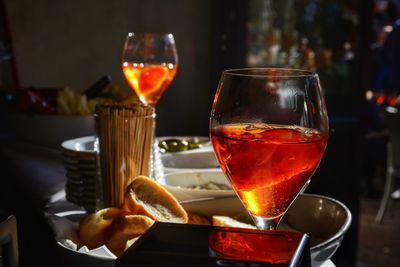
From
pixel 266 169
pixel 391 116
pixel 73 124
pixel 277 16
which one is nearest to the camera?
pixel 266 169

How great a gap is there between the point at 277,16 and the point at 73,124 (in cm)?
278

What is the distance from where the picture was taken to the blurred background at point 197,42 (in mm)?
3449

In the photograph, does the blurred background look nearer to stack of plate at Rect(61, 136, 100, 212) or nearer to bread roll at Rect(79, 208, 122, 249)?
stack of plate at Rect(61, 136, 100, 212)

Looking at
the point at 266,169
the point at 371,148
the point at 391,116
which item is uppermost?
the point at 266,169

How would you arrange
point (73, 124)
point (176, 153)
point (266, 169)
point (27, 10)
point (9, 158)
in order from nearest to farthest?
point (266, 169)
point (176, 153)
point (9, 158)
point (73, 124)
point (27, 10)

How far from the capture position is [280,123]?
545mm

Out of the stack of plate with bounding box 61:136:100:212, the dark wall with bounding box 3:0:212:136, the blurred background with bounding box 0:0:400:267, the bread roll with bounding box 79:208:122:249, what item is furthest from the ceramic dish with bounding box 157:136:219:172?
the dark wall with bounding box 3:0:212:136

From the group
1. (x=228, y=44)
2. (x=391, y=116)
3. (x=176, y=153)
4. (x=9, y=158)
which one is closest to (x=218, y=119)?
(x=176, y=153)

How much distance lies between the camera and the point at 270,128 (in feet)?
1.79

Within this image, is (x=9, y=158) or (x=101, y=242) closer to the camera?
(x=101, y=242)

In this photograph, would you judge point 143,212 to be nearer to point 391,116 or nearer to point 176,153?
point 176,153

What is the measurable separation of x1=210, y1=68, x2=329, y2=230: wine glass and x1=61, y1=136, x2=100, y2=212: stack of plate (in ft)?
0.95

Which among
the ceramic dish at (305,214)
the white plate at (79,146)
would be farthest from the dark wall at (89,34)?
the ceramic dish at (305,214)

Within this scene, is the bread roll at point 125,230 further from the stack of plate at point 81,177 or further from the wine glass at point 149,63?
the wine glass at point 149,63
